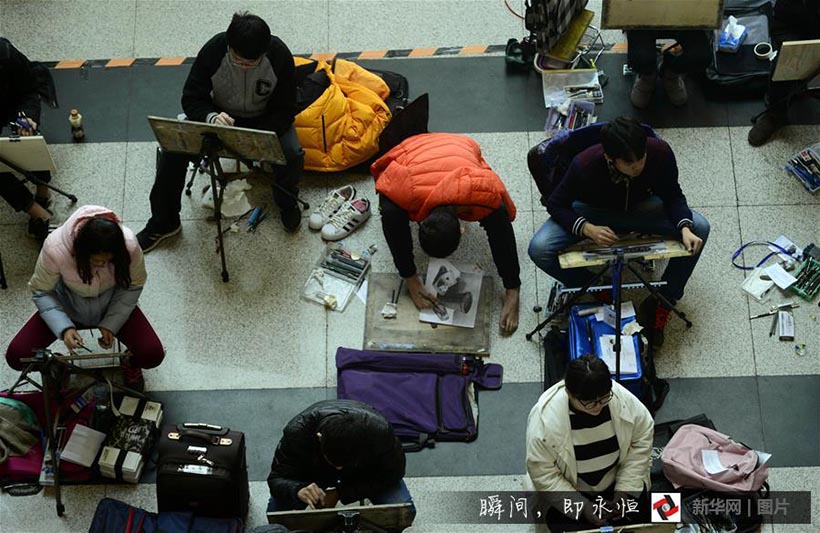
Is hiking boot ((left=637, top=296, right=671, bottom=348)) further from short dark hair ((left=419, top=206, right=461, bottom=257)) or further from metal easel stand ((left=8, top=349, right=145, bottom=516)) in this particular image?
metal easel stand ((left=8, top=349, right=145, bottom=516))

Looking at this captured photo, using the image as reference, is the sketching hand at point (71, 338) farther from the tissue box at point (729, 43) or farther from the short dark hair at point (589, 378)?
the tissue box at point (729, 43)

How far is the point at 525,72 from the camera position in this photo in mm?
7324

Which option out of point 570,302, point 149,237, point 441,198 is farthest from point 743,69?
point 149,237

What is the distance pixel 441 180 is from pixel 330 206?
3.07ft

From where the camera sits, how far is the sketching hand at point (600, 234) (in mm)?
6008

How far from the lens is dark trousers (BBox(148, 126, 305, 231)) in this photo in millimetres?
6453

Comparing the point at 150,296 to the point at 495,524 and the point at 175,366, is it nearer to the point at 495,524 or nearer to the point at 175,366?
the point at 175,366

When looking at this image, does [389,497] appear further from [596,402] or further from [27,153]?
[27,153]

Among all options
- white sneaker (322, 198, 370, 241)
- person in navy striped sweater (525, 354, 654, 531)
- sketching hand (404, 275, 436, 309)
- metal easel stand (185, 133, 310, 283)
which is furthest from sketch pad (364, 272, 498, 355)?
person in navy striped sweater (525, 354, 654, 531)

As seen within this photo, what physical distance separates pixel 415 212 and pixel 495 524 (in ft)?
5.38

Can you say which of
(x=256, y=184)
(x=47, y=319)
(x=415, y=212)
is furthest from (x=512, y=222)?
(x=47, y=319)

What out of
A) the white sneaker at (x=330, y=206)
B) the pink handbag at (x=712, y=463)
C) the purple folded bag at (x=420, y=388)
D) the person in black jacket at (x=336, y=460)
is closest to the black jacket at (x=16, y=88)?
the white sneaker at (x=330, y=206)

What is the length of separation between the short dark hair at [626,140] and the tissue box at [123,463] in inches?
110

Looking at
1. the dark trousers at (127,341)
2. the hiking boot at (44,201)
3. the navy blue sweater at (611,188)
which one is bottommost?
the dark trousers at (127,341)
